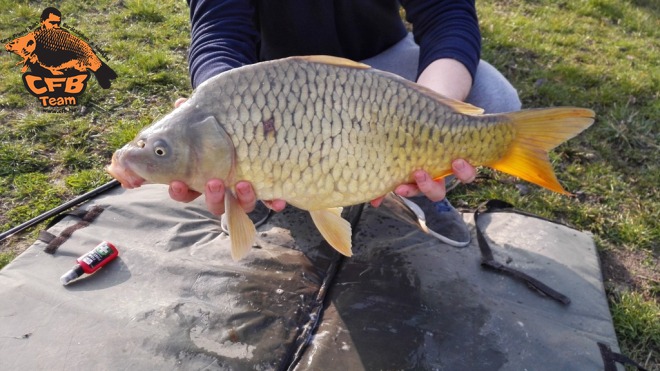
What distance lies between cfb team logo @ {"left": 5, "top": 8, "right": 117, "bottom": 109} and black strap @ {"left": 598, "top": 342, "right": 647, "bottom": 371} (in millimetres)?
2426

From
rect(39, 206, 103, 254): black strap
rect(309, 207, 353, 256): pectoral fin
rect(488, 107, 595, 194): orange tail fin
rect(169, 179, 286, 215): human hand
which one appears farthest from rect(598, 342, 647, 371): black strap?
rect(39, 206, 103, 254): black strap

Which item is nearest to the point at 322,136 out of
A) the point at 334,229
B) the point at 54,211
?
the point at 334,229

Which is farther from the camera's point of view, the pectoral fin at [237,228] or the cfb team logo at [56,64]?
the cfb team logo at [56,64]

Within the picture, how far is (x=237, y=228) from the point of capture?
122 centimetres

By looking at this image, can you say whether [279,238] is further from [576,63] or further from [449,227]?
[576,63]

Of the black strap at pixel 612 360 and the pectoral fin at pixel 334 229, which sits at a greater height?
the pectoral fin at pixel 334 229

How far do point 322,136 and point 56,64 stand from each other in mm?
2409

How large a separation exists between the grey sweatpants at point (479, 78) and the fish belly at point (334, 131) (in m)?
0.62

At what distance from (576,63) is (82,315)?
2894 millimetres

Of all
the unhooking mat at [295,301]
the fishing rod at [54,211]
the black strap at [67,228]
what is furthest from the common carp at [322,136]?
the fishing rod at [54,211]

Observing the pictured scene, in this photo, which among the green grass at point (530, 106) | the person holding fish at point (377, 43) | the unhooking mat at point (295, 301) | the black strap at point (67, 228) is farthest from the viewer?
the green grass at point (530, 106)

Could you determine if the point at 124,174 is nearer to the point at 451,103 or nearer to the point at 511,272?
the point at 451,103

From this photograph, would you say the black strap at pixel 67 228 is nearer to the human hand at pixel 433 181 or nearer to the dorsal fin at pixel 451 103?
the human hand at pixel 433 181

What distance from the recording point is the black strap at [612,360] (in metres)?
1.32
